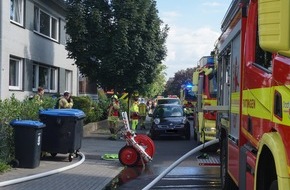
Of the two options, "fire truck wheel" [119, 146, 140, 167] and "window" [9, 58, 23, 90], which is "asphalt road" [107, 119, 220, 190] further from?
Answer: "window" [9, 58, 23, 90]

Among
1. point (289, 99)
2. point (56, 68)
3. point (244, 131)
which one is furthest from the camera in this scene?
point (56, 68)

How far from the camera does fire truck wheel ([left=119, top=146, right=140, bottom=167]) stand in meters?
11.6

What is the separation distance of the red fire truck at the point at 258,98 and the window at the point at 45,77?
49.7ft

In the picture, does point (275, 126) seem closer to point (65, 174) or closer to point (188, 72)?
point (65, 174)

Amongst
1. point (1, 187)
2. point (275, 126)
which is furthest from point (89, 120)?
point (275, 126)

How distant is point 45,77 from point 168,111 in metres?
6.75

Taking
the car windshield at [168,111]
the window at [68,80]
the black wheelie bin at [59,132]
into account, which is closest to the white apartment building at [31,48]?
the window at [68,80]

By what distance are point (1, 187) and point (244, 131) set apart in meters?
4.62

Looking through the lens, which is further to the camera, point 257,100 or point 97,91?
point 97,91

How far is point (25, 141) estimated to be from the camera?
10.2m

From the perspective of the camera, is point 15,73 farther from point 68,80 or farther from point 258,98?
point 258,98

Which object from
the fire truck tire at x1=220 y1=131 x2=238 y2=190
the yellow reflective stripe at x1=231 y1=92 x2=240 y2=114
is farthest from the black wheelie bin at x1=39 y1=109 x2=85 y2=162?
the yellow reflective stripe at x1=231 y1=92 x2=240 y2=114

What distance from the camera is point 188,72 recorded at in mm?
99062

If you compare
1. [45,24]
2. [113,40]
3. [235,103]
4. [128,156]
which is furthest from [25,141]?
[45,24]
